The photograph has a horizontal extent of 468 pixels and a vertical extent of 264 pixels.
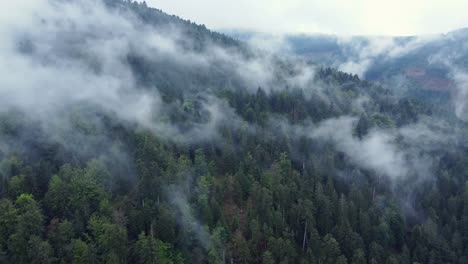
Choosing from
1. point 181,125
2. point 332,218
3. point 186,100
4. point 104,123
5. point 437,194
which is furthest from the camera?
point 186,100

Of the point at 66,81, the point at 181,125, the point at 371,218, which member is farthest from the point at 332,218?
the point at 66,81

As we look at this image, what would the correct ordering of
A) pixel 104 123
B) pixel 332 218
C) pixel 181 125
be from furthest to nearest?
pixel 181 125
pixel 104 123
pixel 332 218

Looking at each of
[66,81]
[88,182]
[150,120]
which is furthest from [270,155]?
[66,81]

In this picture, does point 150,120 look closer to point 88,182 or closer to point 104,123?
point 104,123

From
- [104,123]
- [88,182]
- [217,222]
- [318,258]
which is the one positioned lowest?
[318,258]

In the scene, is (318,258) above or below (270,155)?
below

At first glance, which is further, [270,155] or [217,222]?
[270,155]
